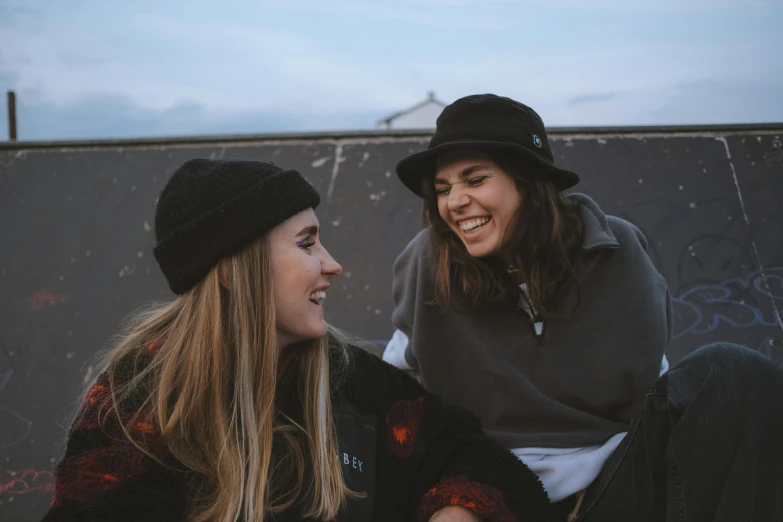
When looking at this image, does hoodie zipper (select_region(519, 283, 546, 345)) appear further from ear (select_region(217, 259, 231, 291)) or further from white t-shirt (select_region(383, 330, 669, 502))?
ear (select_region(217, 259, 231, 291))

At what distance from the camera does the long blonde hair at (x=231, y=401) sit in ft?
5.12

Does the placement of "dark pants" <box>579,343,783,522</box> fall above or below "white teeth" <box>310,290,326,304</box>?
below

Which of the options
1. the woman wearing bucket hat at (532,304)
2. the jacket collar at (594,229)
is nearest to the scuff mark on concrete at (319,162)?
the woman wearing bucket hat at (532,304)

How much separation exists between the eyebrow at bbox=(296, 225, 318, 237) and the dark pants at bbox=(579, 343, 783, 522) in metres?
0.96

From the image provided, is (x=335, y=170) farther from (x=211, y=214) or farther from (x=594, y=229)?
(x=211, y=214)

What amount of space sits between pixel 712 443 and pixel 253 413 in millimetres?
1087

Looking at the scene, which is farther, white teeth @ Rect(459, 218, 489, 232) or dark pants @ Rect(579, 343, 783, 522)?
white teeth @ Rect(459, 218, 489, 232)

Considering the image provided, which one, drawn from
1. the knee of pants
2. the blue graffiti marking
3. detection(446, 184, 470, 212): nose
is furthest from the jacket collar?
the blue graffiti marking

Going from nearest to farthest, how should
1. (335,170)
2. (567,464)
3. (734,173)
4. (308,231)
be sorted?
(308,231)
(567,464)
(734,173)
(335,170)

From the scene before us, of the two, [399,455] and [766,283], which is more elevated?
[766,283]

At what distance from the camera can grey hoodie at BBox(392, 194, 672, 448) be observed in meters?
2.11

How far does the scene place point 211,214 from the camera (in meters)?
1.61

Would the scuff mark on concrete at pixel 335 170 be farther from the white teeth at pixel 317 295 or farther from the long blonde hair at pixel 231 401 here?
the long blonde hair at pixel 231 401

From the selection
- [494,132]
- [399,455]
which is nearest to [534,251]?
[494,132]
